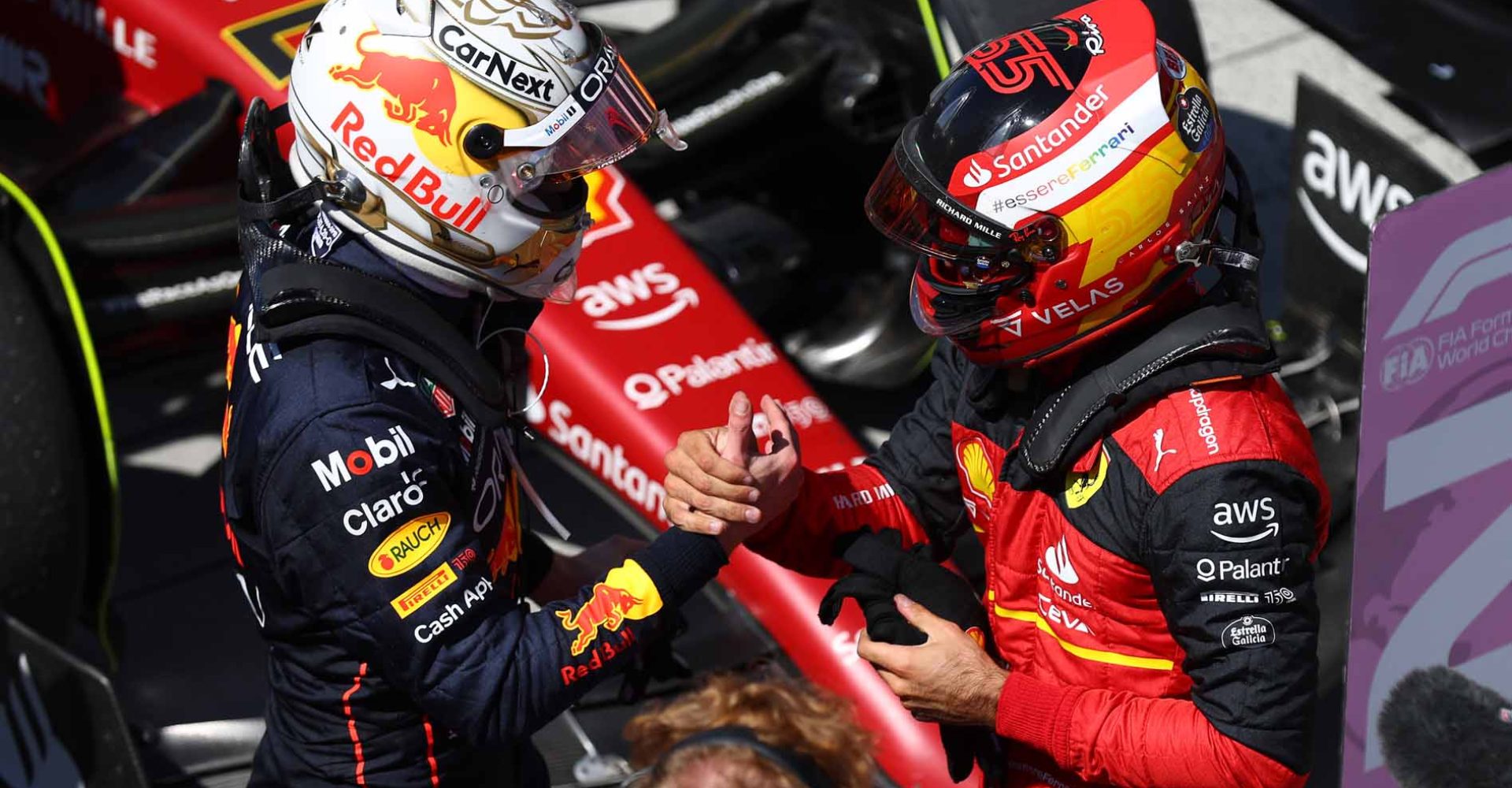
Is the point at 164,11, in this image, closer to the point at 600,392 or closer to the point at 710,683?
the point at 600,392

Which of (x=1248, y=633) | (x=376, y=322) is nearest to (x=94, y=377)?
(x=376, y=322)

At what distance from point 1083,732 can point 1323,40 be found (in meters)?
5.43

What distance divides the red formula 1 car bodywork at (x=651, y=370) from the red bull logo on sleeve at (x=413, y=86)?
57.7 inches

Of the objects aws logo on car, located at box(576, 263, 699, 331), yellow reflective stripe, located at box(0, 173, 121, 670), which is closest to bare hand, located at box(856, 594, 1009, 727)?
aws logo on car, located at box(576, 263, 699, 331)

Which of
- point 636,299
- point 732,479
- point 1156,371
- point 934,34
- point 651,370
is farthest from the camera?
point 934,34

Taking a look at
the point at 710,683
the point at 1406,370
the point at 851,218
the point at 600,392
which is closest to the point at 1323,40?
the point at 851,218

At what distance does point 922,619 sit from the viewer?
2.34 meters

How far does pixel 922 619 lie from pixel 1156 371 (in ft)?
1.54

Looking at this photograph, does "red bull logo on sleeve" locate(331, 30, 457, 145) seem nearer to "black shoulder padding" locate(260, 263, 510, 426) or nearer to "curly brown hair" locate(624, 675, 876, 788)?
"black shoulder padding" locate(260, 263, 510, 426)

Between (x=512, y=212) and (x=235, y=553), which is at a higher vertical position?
(x=512, y=212)

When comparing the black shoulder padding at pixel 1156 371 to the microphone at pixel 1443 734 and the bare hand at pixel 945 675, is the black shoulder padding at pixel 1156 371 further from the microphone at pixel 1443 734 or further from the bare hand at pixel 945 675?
the microphone at pixel 1443 734

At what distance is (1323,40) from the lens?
22.7 ft

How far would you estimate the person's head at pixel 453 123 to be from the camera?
2.27 meters

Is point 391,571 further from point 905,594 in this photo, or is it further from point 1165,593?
point 1165,593
